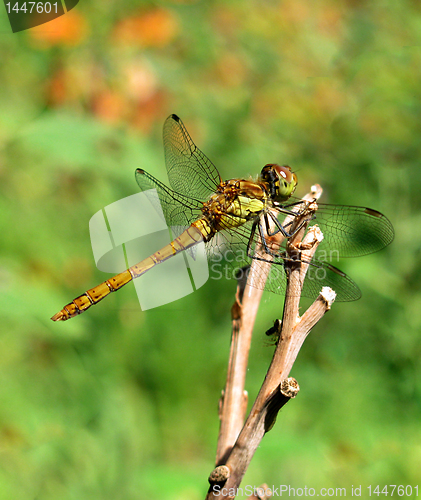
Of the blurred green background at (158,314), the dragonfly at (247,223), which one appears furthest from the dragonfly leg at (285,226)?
the blurred green background at (158,314)

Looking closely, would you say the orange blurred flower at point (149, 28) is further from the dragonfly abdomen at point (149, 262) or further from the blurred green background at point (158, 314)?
the dragonfly abdomen at point (149, 262)

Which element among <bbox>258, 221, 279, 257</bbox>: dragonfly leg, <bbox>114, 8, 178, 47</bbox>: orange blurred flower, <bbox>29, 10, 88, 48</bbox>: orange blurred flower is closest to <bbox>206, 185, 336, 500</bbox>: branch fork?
<bbox>258, 221, 279, 257</bbox>: dragonfly leg

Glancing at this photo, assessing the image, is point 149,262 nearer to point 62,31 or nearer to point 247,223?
point 247,223

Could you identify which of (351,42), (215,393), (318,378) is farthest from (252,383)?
(351,42)

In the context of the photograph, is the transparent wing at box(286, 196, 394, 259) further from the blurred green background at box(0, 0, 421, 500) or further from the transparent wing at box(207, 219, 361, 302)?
the blurred green background at box(0, 0, 421, 500)

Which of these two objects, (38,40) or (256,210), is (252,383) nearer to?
(256,210)
